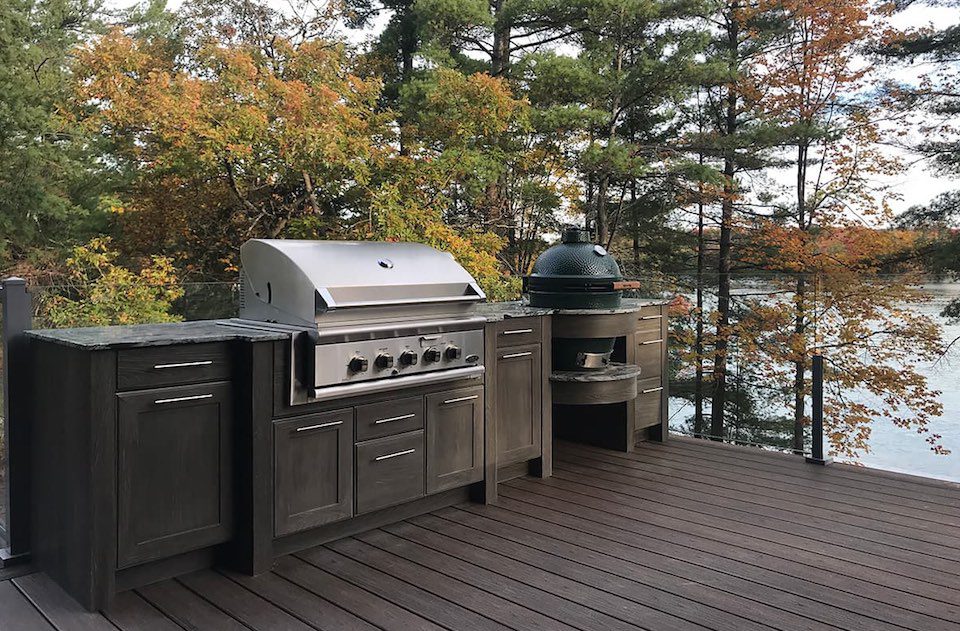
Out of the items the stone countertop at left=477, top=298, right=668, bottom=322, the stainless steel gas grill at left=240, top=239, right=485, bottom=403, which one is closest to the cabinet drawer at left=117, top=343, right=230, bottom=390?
the stainless steel gas grill at left=240, top=239, right=485, bottom=403

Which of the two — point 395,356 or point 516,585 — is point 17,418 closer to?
point 395,356

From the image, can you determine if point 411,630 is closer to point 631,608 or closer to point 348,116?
point 631,608

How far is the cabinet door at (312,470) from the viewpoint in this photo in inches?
102

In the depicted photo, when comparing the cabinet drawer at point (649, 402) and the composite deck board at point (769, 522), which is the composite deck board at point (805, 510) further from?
the cabinet drawer at point (649, 402)

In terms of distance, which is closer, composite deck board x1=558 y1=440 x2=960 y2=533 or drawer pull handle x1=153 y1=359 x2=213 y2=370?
drawer pull handle x1=153 y1=359 x2=213 y2=370

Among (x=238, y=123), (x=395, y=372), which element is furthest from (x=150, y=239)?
(x=395, y=372)

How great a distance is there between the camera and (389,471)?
293cm

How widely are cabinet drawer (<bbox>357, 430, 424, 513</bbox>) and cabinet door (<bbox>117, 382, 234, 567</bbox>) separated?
1.67 ft

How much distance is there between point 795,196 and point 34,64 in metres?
9.20

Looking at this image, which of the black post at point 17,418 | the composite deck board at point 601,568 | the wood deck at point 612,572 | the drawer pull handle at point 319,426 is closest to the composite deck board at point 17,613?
the wood deck at point 612,572

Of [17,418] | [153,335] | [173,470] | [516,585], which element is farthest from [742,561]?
[17,418]

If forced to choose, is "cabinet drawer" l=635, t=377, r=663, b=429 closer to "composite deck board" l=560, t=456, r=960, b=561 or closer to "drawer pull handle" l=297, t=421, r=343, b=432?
"composite deck board" l=560, t=456, r=960, b=561

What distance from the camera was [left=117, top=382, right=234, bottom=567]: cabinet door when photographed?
2.29 metres

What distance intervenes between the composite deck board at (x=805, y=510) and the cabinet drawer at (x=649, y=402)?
0.50 metres
